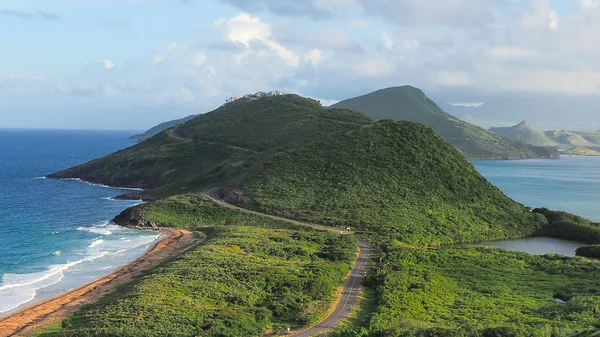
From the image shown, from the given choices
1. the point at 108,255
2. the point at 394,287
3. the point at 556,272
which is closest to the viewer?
the point at 394,287

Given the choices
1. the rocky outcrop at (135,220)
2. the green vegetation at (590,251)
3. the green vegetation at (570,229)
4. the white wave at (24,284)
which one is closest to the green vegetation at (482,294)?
the green vegetation at (590,251)

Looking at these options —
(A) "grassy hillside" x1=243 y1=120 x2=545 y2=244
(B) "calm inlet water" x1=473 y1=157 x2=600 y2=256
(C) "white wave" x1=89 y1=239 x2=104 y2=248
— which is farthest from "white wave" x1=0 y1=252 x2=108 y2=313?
(B) "calm inlet water" x1=473 y1=157 x2=600 y2=256

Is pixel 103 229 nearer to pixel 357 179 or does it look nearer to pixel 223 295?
pixel 357 179

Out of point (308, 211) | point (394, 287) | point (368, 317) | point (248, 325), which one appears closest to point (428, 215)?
point (308, 211)

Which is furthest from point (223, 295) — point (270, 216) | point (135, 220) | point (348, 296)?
point (135, 220)

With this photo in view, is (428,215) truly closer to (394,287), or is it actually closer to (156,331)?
(394,287)

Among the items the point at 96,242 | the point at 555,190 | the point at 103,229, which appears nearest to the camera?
the point at 96,242
